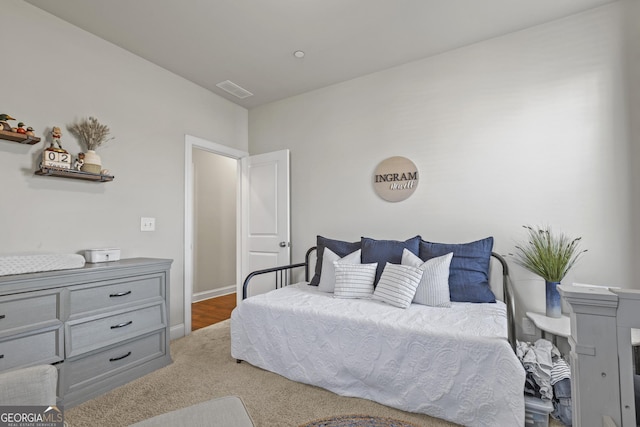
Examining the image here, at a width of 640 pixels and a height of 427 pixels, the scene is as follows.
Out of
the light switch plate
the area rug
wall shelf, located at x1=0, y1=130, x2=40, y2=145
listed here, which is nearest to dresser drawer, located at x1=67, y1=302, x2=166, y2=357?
the light switch plate

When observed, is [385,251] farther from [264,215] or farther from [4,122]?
[4,122]

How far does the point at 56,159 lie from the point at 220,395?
205 centimetres

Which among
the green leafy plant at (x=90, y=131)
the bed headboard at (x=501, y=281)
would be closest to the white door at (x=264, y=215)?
the green leafy plant at (x=90, y=131)

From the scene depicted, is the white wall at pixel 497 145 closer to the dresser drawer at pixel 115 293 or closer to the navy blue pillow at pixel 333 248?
the navy blue pillow at pixel 333 248

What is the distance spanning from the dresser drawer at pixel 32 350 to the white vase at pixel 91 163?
117cm

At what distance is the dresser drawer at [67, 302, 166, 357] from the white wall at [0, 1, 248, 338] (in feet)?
2.16

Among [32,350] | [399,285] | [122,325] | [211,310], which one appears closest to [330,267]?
[399,285]

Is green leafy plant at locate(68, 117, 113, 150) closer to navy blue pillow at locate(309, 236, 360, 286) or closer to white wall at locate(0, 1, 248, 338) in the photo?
white wall at locate(0, 1, 248, 338)

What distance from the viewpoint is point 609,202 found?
219 centimetres

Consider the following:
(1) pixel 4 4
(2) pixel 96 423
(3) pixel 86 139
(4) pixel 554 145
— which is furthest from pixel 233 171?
(4) pixel 554 145

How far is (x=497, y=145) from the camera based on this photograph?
2.60 m

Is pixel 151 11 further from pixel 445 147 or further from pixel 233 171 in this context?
pixel 233 171

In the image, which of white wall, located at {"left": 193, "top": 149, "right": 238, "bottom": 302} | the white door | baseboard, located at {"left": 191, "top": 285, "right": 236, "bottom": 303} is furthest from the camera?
white wall, located at {"left": 193, "top": 149, "right": 238, "bottom": 302}

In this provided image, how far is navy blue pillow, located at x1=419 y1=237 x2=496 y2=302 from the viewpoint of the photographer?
2.34 meters
